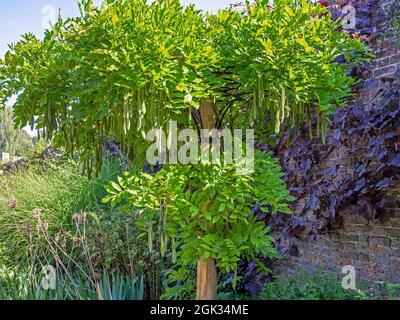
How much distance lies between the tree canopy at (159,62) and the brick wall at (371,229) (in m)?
1.03

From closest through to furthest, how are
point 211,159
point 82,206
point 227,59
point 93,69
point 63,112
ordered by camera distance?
point 93,69 → point 227,59 → point 211,159 → point 63,112 → point 82,206

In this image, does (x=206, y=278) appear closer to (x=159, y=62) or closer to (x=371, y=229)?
(x=159, y=62)

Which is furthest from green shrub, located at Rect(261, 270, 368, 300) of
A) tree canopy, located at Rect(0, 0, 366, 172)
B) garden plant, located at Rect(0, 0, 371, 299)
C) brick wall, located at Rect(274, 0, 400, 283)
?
tree canopy, located at Rect(0, 0, 366, 172)

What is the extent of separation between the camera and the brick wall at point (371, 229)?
3.14 metres

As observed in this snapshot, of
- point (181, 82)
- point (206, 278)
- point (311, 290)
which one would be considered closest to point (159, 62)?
point (181, 82)

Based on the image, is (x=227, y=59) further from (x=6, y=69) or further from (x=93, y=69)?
(x=6, y=69)

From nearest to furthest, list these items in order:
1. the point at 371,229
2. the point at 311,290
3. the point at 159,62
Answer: the point at 159,62 → the point at 311,290 → the point at 371,229

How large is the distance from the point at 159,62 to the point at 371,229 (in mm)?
2184

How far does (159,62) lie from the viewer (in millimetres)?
1959

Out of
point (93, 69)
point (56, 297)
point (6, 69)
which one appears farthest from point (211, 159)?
point (56, 297)

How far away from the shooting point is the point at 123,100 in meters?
2.08

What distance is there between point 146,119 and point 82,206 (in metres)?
3.10

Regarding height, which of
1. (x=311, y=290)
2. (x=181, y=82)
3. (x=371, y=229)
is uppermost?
(x=181, y=82)

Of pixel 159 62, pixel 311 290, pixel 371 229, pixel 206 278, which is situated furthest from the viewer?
pixel 371 229
